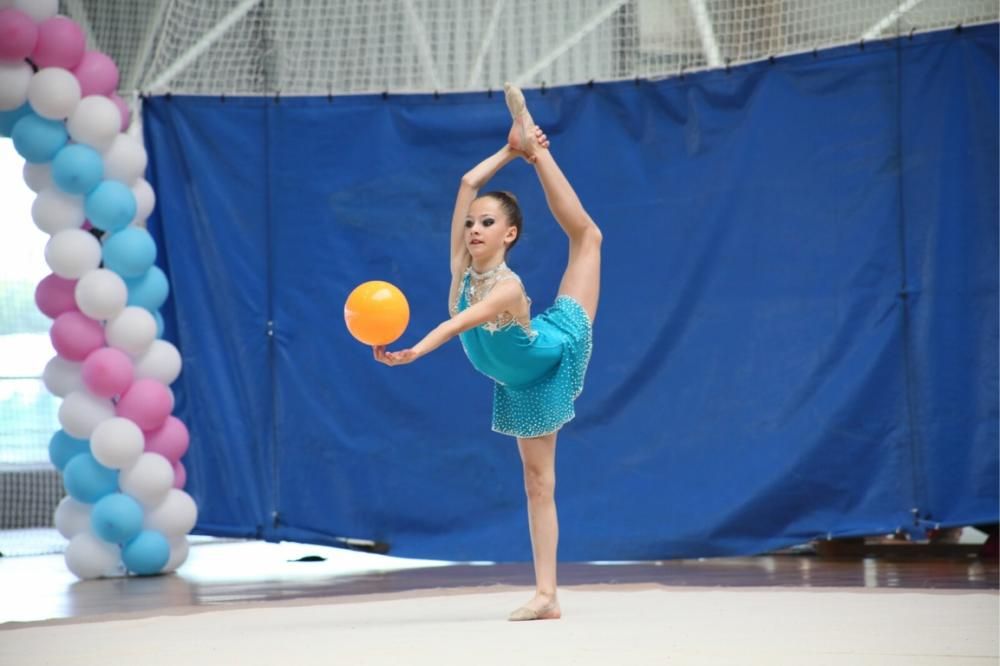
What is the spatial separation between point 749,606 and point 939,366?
6.49 feet

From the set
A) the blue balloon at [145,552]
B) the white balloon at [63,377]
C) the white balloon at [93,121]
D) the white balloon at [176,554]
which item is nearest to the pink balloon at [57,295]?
the white balloon at [63,377]

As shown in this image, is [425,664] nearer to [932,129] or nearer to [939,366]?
[939,366]

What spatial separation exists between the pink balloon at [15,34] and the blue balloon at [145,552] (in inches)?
88.2

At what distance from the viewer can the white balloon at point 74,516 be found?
6.11m

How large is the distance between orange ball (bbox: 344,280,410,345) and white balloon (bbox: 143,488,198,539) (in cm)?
299

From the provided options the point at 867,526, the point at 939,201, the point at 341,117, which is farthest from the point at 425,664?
the point at 341,117

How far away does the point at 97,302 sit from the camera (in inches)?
229

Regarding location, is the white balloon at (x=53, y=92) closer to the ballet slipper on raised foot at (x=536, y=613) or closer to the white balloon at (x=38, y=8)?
the white balloon at (x=38, y=8)

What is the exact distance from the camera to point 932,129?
18.9ft

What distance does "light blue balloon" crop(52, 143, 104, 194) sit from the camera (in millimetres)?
5797

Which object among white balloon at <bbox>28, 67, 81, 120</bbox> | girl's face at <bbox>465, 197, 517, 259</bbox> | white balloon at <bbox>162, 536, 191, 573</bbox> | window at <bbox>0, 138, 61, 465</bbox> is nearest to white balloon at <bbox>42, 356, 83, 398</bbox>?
white balloon at <bbox>162, 536, 191, 573</bbox>

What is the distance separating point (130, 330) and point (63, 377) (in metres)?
0.42

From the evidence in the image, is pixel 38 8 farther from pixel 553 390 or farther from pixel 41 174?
pixel 553 390

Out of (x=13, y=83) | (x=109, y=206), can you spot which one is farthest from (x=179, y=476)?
(x=13, y=83)
